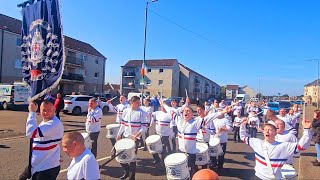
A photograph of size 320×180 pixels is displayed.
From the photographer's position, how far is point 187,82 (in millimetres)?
69062

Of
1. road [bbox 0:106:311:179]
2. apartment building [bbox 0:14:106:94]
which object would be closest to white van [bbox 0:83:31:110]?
apartment building [bbox 0:14:106:94]

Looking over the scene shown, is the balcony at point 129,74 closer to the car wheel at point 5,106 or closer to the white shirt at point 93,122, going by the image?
the car wheel at point 5,106

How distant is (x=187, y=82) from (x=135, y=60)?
12.9 metres

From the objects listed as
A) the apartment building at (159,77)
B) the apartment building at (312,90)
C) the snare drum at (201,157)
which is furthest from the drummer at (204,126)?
the apartment building at (312,90)

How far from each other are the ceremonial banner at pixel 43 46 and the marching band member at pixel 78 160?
69.7 inches

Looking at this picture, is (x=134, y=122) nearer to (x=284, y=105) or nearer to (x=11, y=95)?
(x=11, y=95)

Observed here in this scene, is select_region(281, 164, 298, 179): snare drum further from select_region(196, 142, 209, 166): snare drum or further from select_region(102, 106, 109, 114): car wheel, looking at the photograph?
select_region(102, 106, 109, 114): car wheel

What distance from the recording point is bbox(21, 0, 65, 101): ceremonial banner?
16.3 ft

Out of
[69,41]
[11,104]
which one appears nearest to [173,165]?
[11,104]

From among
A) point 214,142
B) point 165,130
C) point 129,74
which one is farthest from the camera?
point 129,74

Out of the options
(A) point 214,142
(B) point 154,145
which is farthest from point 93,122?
(A) point 214,142

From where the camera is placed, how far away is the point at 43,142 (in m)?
4.63

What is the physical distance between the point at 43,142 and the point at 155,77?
5935 cm

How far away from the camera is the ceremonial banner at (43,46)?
498cm
